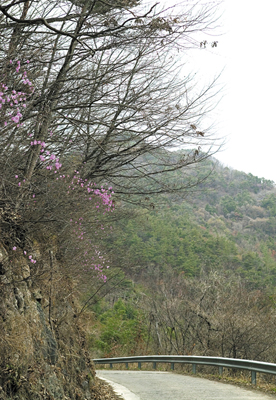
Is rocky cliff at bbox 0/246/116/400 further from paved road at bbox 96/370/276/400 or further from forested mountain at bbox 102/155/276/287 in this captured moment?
forested mountain at bbox 102/155/276/287

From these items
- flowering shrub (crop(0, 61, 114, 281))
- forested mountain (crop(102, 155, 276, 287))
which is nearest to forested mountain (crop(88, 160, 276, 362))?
forested mountain (crop(102, 155, 276, 287))

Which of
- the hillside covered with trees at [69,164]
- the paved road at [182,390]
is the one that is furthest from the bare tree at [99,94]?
the paved road at [182,390]

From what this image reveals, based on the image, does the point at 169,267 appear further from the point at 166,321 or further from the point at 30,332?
the point at 30,332

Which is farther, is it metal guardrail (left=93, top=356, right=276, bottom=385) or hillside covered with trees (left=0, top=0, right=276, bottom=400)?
metal guardrail (left=93, top=356, right=276, bottom=385)

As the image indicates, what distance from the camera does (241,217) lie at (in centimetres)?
12762

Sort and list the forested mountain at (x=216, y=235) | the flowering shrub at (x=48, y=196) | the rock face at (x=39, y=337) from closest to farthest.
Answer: the rock face at (x=39, y=337)
the flowering shrub at (x=48, y=196)
the forested mountain at (x=216, y=235)

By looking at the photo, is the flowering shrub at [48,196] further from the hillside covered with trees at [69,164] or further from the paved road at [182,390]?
the paved road at [182,390]

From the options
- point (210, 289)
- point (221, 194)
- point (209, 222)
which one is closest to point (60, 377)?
point (210, 289)

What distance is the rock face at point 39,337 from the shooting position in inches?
219

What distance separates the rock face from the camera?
5.55 m

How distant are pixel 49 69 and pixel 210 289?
1800cm

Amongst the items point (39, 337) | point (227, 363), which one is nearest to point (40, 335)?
point (39, 337)

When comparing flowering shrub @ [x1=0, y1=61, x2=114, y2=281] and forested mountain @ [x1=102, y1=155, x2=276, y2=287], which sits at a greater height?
forested mountain @ [x1=102, y1=155, x2=276, y2=287]

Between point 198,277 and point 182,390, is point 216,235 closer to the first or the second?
point 198,277
